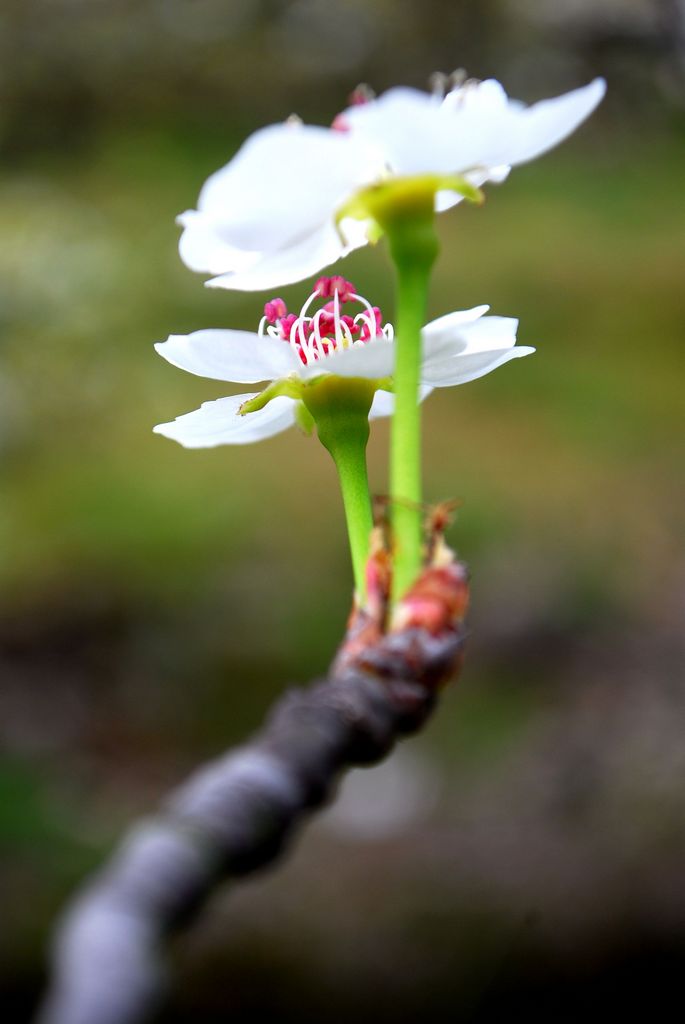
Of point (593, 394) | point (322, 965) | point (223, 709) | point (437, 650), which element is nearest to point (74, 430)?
point (223, 709)

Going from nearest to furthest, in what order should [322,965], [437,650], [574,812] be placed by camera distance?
[437,650] < [322,965] < [574,812]

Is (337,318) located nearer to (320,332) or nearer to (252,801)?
(320,332)

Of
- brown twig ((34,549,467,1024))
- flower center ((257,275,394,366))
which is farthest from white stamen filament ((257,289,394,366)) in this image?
brown twig ((34,549,467,1024))

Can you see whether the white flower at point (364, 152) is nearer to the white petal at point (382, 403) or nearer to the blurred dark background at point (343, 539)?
the white petal at point (382, 403)

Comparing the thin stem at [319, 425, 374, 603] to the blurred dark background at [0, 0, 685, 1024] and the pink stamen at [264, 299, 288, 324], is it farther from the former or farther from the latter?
the blurred dark background at [0, 0, 685, 1024]

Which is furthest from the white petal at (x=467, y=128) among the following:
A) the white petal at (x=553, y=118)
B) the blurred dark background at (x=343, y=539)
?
the blurred dark background at (x=343, y=539)

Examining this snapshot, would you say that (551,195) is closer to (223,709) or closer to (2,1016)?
(223,709)
